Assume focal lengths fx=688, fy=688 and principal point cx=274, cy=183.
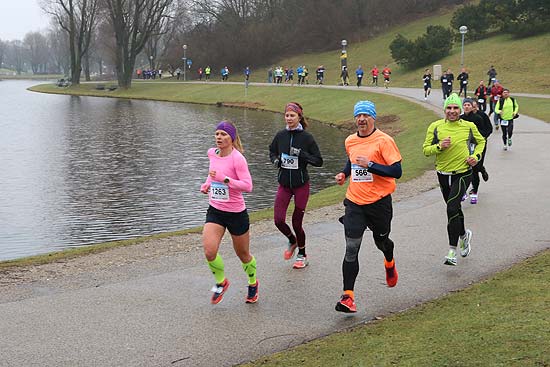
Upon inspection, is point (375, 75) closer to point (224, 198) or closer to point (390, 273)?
point (390, 273)

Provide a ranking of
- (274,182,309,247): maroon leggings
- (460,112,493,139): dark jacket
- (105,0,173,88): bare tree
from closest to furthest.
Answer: (274,182,309,247): maroon leggings, (460,112,493,139): dark jacket, (105,0,173,88): bare tree

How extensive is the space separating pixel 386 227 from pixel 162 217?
8817 mm

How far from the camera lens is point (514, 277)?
24.5 ft

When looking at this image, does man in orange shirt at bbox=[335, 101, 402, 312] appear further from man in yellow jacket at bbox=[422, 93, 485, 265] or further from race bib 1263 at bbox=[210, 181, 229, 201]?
man in yellow jacket at bbox=[422, 93, 485, 265]

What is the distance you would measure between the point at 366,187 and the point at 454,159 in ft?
7.37

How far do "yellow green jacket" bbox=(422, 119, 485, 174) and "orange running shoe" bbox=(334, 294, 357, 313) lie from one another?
8.79ft

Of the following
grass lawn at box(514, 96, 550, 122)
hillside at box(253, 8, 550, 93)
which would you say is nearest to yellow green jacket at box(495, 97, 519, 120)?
grass lawn at box(514, 96, 550, 122)

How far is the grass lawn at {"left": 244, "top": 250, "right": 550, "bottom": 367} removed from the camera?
198 inches

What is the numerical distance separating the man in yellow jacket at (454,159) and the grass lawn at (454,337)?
54.2 inches

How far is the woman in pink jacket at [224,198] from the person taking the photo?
6699 mm

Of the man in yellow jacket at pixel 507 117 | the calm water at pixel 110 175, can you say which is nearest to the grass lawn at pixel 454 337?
the calm water at pixel 110 175

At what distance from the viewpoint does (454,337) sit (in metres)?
5.52

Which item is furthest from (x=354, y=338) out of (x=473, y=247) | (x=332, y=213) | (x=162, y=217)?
(x=162, y=217)

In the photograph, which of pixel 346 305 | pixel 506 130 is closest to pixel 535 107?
pixel 506 130
